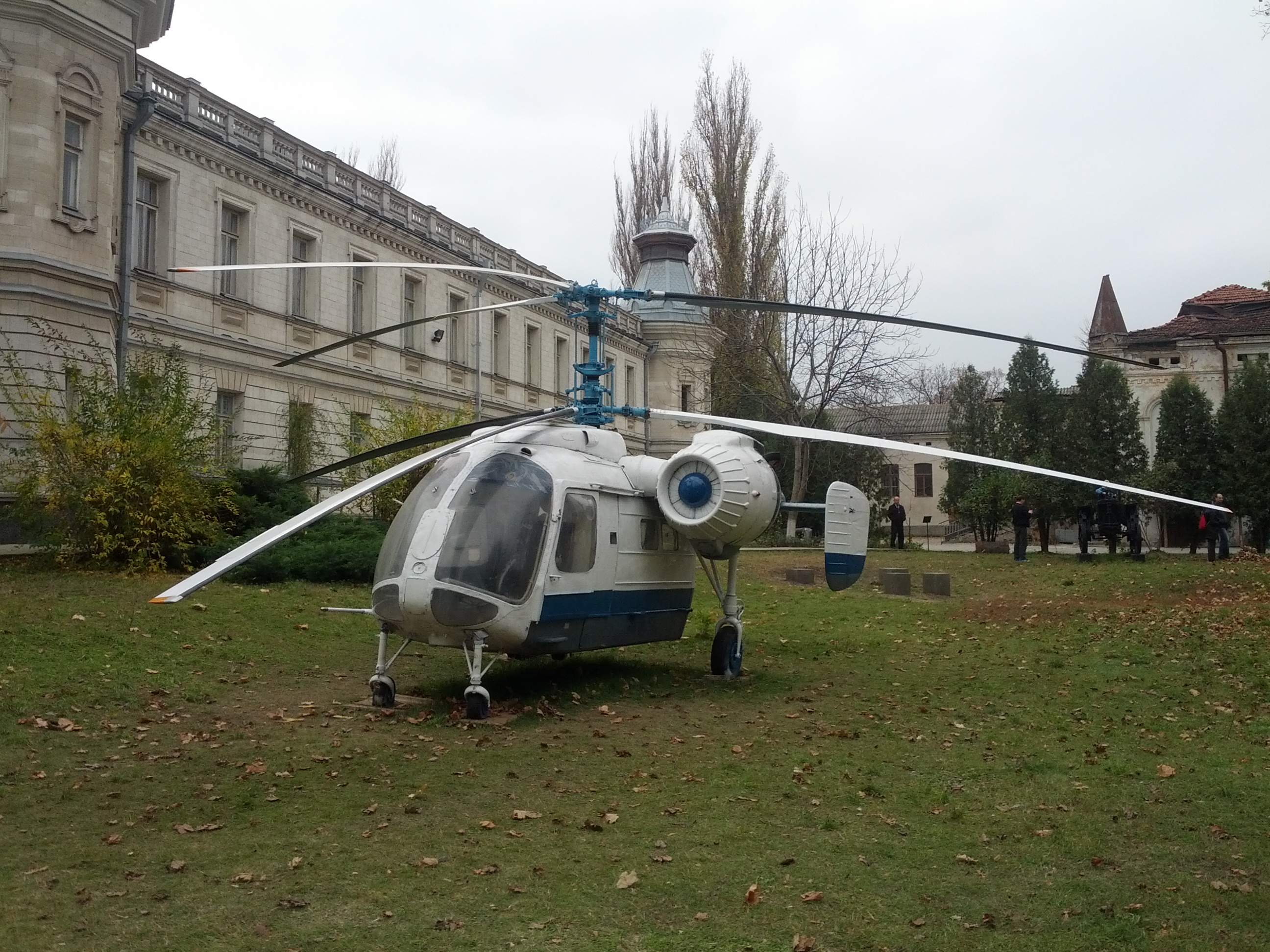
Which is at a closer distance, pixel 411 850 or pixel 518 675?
pixel 411 850

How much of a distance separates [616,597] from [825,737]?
2.70 meters

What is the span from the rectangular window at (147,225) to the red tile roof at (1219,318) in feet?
123

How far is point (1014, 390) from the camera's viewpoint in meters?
41.0

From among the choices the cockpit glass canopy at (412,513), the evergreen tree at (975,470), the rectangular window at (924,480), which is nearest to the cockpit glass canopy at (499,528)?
the cockpit glass canopy at (412,513)

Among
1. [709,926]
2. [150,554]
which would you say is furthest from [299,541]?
[709,926]

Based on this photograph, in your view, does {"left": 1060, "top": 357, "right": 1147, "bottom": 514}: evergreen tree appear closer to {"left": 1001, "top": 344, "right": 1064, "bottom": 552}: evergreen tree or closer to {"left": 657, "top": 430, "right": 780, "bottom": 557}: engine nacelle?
{"left": 1001, "top": 344, "right": 1064, "bottom": 552}: evergreen tree

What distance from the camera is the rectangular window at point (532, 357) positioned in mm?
43125

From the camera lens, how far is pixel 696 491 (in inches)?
460

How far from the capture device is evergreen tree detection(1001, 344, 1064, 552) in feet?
131

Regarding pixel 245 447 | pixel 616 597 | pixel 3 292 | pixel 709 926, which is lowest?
Result: pixel 709 926

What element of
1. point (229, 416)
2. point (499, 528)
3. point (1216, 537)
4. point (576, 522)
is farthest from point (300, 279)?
point (1216, 537)

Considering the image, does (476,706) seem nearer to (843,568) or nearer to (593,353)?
(593,353)

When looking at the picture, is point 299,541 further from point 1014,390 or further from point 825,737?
point 1014,390

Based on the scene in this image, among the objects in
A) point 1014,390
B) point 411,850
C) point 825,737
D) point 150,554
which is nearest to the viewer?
point 411,850
